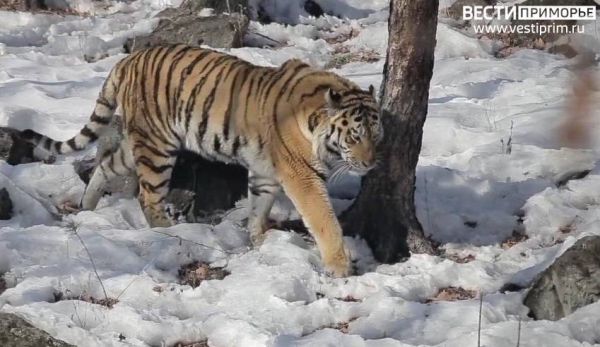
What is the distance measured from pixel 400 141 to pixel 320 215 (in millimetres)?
690

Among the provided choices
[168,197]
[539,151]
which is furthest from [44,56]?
[539,151]

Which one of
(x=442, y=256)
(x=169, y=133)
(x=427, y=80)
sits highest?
(x=427, y=80)

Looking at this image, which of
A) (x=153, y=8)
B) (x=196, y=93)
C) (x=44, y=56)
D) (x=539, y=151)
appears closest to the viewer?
(x=196, y=93)

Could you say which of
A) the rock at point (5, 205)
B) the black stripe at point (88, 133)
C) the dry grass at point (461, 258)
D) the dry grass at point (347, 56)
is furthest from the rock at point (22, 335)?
the dry grass at point (347, 56)

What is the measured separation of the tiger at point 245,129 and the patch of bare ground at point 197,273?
56 cm

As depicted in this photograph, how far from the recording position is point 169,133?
239 inches

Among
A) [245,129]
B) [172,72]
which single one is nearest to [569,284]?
[245,129]

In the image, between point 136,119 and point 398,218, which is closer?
point 398,218

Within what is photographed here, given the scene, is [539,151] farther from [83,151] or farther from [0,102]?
[0,102]

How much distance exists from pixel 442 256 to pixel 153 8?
337 inches

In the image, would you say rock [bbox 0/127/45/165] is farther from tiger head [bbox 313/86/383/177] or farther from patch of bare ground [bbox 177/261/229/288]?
tiger head [bbox 313/86/383/177]

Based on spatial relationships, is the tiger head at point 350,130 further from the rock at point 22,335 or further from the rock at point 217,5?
the rock at point 217,5

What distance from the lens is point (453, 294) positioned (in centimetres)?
477

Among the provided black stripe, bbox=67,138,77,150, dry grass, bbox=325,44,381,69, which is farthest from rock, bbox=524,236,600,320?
dry grass, bbox=325,44,381,69
